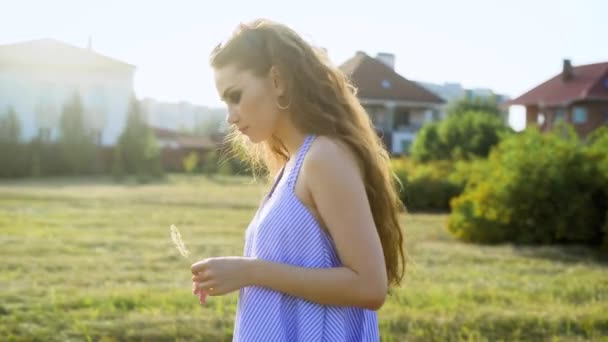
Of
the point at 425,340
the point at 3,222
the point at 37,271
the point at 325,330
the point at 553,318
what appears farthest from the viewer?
the point at 3,222

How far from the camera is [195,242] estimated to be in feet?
36.0

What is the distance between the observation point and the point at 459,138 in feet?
93.8

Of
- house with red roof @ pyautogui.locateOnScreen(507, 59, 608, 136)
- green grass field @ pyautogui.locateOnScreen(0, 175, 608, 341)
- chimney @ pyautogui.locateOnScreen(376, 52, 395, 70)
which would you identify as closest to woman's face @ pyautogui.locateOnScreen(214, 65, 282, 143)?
green grass field @ pyautogui.locateOnScreen(0, 175, 608, 341)

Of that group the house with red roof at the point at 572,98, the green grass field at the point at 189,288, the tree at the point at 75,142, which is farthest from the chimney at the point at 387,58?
the green grass field at the point at 189,288

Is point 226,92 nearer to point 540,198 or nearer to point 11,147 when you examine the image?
point 540,198

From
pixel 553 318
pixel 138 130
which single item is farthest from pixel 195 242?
pixel 138 130

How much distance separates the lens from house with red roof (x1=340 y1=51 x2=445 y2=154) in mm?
38281

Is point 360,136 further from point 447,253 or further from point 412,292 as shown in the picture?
point 447,253

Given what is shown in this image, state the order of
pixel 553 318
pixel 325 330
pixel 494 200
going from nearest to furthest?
pixel 325 330, pixel 553 318, pixel 494 200

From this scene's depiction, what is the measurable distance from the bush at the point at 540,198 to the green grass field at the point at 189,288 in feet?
1.51

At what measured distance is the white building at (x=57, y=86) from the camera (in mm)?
36531

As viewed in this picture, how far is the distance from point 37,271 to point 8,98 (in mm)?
33668

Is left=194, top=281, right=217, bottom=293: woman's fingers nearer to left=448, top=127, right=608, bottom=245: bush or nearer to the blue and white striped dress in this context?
the blue and white striped dress

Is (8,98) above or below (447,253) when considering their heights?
above
